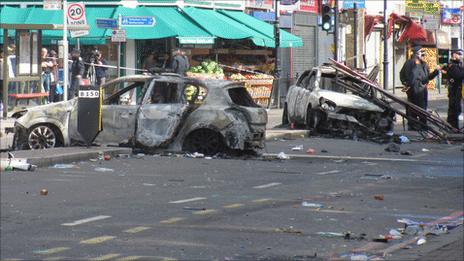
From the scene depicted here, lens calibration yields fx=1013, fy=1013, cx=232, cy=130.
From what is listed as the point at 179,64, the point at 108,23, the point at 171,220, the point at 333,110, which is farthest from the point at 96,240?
the point at 108,23

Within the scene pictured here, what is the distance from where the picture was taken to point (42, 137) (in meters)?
18.5

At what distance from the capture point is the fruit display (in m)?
34.6

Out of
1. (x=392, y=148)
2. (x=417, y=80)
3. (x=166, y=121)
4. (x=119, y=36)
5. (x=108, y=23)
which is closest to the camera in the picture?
(x=166, y=121)

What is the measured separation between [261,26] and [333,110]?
1520 cm

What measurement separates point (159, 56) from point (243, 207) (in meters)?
Answer: 23.8

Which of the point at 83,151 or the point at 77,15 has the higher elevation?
the point at 77,15

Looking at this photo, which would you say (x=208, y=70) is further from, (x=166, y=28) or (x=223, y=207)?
(x=223, y=207)

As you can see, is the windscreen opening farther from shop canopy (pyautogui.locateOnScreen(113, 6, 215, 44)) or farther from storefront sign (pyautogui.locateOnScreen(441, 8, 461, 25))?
storefront sign (pyautogui.locateOnScreen(441, 8, 461, 25))

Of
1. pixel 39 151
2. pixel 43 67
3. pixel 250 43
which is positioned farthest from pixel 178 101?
pixel 250 43

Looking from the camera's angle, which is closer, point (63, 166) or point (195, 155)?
point (63, 166)

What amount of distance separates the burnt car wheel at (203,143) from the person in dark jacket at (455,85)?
9066mm

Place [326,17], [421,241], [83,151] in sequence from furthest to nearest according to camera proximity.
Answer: [326,17]
[83,151]
[421,241]

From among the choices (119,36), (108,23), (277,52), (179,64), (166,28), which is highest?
(108,23)

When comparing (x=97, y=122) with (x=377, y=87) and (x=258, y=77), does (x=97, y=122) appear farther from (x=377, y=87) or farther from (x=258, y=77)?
(x=258, y=77)
